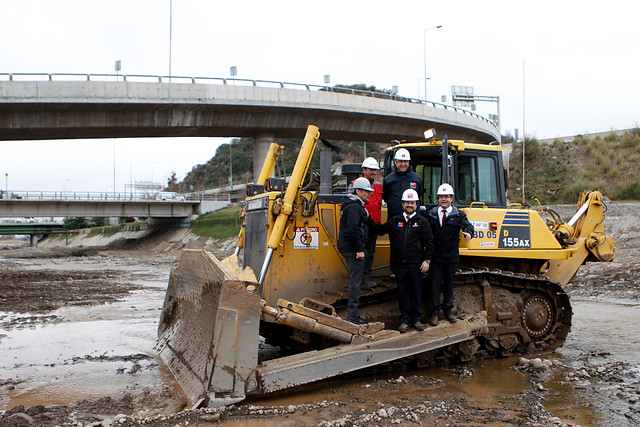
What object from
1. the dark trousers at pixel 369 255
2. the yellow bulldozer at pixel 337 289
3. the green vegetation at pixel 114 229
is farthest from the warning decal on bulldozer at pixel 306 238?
the green vegetation at pixel 114 229

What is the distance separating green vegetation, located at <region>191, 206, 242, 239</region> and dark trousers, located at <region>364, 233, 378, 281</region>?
29.8 meters

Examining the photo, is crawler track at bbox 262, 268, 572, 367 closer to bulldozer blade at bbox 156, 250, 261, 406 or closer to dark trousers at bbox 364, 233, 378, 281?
dark trousers at bbox 364, 233, 378, 281

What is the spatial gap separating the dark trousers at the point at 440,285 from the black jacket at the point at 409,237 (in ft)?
0.94

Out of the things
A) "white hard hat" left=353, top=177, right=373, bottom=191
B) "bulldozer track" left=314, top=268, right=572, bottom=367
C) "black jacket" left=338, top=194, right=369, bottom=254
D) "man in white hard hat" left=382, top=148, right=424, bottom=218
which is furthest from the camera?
"bulldozer track" left=314, top=268, right=572, bottom=367

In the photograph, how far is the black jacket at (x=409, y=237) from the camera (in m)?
6.62

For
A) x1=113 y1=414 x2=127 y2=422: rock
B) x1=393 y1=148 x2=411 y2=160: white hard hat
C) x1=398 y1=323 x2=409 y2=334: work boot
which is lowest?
x1=113 y1=414 x2=127 y2=422: rock

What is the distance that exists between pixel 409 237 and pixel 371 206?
2.33 feet

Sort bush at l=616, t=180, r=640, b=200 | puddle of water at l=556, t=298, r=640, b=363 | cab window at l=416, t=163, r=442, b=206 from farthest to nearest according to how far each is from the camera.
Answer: bush at l=616, t=180, r=640, b=200 < puddle of water at l=556, t=298, r=640, b=363 < cab window at l=416, t=163, r=442, b=206

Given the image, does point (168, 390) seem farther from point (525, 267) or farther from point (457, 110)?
point (457, 110)

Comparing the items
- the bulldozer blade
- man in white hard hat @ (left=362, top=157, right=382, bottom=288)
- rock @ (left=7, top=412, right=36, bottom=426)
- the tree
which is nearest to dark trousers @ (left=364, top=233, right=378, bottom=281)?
man in white hard hat @ (left=362, top=157, right=382, bottom=288)

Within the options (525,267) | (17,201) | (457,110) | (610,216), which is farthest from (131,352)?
(17,201)

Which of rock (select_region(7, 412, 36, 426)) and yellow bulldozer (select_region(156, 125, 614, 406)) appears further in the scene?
yellow bulldozer (select_region(156, 125, 614, 406))

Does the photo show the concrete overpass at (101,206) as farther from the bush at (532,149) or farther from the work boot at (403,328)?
the work boot at (403,328)

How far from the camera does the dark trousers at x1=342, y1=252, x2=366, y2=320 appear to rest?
6484mm
